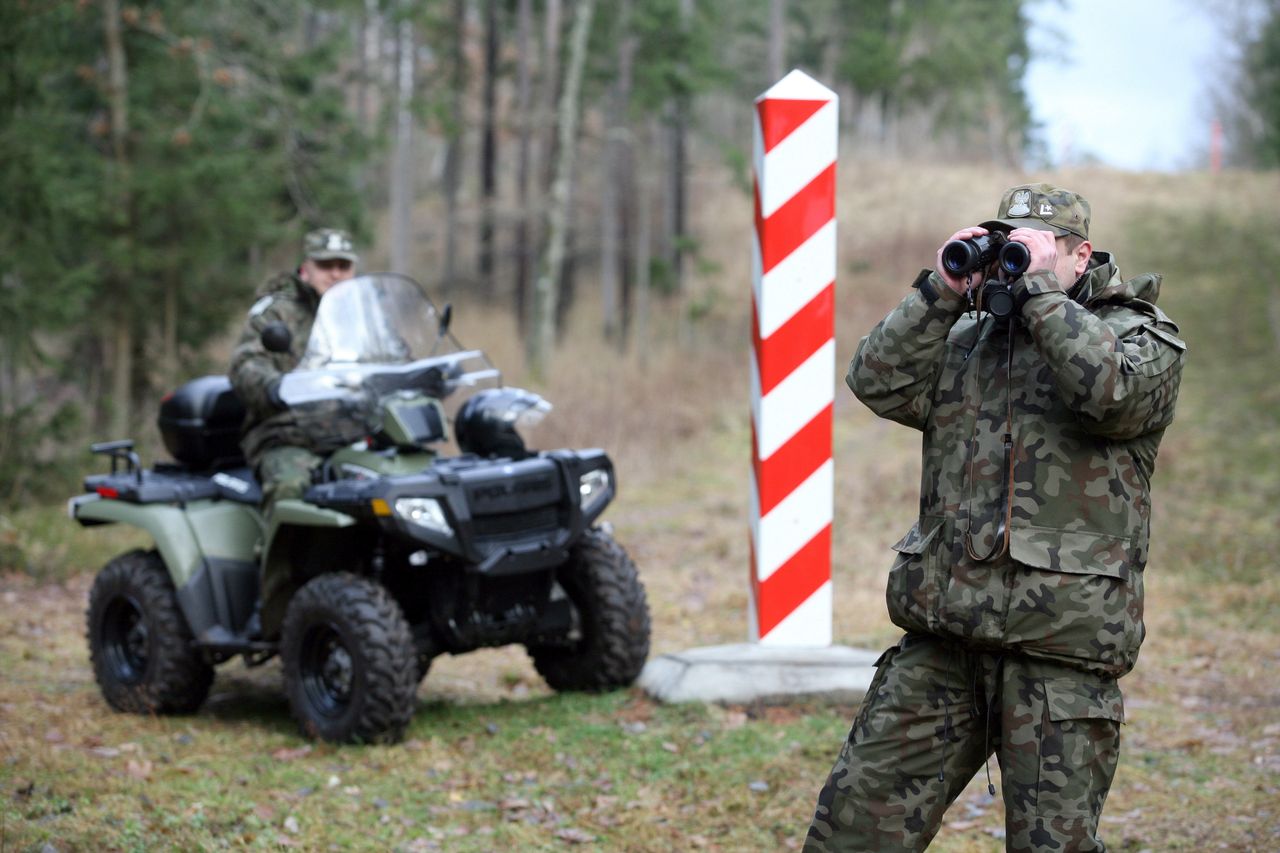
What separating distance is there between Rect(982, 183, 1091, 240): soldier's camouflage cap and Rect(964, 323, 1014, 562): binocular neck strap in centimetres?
25

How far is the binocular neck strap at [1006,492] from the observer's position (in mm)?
3158

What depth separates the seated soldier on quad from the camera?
600cm

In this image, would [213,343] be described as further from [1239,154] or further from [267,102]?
[1239,154]

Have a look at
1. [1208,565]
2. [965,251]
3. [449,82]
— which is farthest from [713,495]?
[449,82]

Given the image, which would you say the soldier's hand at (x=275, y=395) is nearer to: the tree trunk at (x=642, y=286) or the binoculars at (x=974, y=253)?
the binoculars at (x=974, y=253)

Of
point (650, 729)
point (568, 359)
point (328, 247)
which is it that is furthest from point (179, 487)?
point (568, 359)

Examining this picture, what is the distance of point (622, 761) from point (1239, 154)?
164 feet

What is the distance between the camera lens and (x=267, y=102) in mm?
16391

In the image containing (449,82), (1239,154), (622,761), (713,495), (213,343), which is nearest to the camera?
(622,761)

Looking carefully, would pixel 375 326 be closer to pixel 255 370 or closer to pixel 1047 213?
pixel 255 370

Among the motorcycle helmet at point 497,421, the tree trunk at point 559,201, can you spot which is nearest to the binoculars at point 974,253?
the motorcycle helmet at point 497,421

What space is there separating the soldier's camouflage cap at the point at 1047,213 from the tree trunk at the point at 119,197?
1269 centimetres

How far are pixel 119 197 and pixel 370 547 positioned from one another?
9.97 m

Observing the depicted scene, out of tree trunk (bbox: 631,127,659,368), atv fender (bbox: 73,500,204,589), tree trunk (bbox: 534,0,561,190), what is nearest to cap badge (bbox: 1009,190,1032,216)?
atv fender (bbox: 73,500,204,589)
